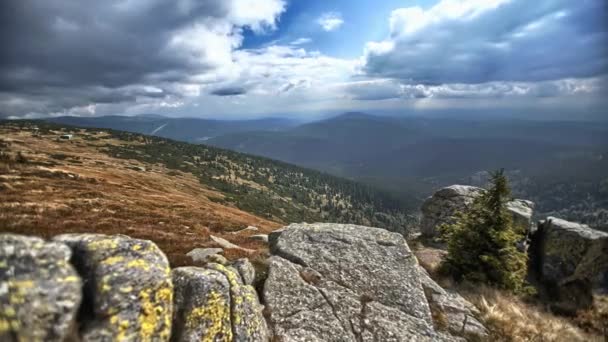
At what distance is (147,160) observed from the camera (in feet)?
632

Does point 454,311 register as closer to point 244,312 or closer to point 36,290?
point 244,312

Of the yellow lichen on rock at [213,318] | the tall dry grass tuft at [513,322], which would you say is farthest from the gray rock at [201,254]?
the tall dry grass tuft at [513,322]

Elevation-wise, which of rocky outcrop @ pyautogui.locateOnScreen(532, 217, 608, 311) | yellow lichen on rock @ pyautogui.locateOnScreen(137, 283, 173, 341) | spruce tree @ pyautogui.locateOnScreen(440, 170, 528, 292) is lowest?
rocky outcrop @ pyautogui.locateOnScreen(532, 217, 608, 311)

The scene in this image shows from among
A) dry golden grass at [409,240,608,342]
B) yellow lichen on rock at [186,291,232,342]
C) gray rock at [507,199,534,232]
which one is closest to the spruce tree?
dry golden grass at [409,240,608,342]

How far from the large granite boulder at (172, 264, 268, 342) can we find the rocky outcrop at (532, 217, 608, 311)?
85.9ft

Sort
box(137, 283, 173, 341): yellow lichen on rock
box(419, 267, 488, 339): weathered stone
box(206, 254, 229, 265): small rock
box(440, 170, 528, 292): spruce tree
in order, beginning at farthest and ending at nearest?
box(440, 170, 528, 292): spruce tree
box(419, 267, 488, 339): weathered stone
box(206, 254, 229, 265): small rock
box(137, 283, 173, 341): yellow lichen on rock

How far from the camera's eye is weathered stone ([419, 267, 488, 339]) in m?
14.9

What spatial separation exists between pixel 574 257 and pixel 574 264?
0.71 m

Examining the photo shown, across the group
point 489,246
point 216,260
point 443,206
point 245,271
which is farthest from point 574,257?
point 216,260

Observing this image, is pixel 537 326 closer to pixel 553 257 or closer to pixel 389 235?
pixel 389 235

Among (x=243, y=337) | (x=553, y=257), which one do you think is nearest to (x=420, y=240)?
(x=553, y=257)

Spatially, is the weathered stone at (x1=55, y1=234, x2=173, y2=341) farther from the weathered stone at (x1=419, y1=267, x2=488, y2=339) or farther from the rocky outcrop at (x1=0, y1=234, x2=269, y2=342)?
the weathered stone at (x1=419, y1=267, x2=488, y2=339)

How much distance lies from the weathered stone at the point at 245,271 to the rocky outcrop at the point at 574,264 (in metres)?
25.5

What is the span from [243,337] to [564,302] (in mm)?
28026
